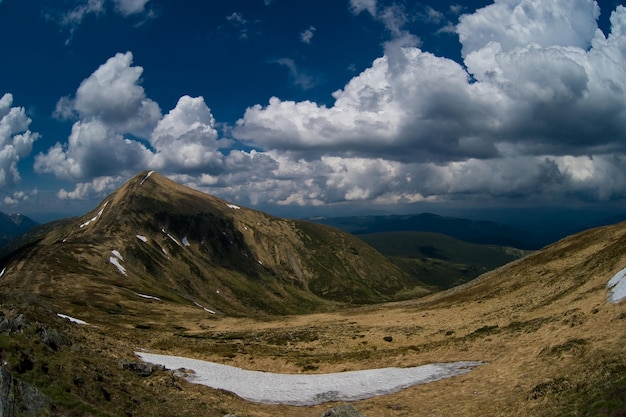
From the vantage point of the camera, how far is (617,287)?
38.0 metres

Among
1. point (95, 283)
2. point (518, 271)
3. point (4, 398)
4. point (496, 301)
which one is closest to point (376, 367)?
point (496, 301)

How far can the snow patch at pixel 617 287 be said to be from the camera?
35156 mm

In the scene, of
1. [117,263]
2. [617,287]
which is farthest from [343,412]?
[117,263]

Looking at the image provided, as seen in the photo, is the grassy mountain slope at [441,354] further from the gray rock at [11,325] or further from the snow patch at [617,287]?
the snow patch at [617,287]

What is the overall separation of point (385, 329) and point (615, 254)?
3013 cm

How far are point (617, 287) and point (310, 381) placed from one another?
2968 cm

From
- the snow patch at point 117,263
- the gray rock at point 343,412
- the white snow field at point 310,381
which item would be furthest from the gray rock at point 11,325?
the snow patch at point 117,263

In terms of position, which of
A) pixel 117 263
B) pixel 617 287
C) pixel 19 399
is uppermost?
pixel 19 399

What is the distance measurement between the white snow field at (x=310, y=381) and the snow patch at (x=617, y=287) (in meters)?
12.9

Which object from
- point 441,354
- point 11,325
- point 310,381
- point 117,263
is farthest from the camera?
point 117,263

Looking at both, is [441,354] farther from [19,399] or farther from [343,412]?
[19,399]

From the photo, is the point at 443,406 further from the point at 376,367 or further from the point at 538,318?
the point at 538,318

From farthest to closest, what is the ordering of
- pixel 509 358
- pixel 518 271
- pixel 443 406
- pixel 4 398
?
pixel 518 271, pixel 509 358, pixel 443 406, pixel 4 398

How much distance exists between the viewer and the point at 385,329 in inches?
2322
